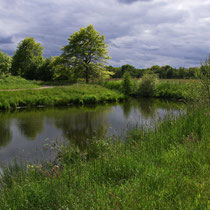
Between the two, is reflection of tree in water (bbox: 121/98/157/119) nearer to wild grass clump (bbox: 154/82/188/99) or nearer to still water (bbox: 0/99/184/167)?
still water (bbox: 0/99/184/167)

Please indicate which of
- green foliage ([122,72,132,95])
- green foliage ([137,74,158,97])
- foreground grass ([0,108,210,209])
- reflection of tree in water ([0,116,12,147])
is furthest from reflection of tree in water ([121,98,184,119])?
green foliage ([122,72,132,95])

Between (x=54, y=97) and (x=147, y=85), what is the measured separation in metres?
14.8

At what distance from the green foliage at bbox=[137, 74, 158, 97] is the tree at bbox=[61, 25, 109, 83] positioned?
1017 cm

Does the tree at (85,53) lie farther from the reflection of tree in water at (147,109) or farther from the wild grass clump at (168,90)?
the reflection of tree in water at (147,109)

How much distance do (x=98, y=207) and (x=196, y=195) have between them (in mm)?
1375

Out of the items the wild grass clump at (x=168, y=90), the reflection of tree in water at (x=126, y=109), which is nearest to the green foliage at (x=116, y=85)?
the wild grass clump at (x=168, y=90)

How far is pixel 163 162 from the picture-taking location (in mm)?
4129

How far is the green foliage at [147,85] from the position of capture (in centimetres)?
3088

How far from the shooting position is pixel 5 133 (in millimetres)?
11320

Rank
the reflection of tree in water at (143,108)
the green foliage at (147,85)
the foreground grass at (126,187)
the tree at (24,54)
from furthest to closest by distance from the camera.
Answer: the tree at (24,54), the green foliage at (147,85), the reflection of tree in water at (143,108), the foreground grass at (126,187)

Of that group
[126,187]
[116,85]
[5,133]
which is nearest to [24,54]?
[116,85]

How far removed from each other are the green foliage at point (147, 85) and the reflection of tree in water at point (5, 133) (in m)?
21.7

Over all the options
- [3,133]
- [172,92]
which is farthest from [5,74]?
[172,92]

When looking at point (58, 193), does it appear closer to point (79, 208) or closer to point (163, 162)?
point (79, 208)
